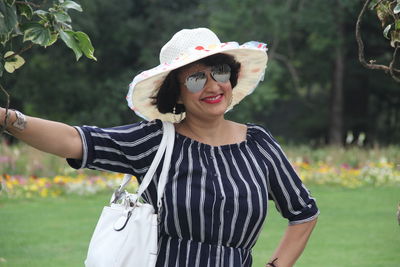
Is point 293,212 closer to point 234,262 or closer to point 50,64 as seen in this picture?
point 234,262

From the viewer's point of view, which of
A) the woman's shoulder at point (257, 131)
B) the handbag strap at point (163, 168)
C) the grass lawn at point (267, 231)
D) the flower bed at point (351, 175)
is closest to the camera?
the handbag strap at point (163, 168)

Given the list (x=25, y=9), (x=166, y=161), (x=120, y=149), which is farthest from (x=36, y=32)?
(x=166, y=161)

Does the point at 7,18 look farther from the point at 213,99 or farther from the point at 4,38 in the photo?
the point at 213,99

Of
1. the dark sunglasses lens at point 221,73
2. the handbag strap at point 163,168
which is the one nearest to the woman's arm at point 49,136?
→ the handbag strap at point 163,168

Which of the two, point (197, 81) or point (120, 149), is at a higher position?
point (197, 81)

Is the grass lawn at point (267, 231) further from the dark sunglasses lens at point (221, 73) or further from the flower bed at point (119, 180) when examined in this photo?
the dark sunglasses lens at point (221, 73)

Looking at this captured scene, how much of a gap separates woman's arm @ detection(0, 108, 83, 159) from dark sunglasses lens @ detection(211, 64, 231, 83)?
0.58m

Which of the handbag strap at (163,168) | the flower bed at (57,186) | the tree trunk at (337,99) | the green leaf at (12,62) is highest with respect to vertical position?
the tree trunk at (337,99)

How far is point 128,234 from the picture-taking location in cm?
308

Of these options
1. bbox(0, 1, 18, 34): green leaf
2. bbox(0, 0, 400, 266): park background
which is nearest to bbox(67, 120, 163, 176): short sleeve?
bbox(0, 1, 18, 34): green leaf

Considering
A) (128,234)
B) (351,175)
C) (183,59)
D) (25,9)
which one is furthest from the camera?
(351,175)

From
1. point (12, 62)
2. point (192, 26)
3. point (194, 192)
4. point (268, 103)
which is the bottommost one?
point (194, 192)

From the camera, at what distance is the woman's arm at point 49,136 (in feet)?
9.57

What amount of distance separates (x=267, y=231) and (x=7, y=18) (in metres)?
6.56
